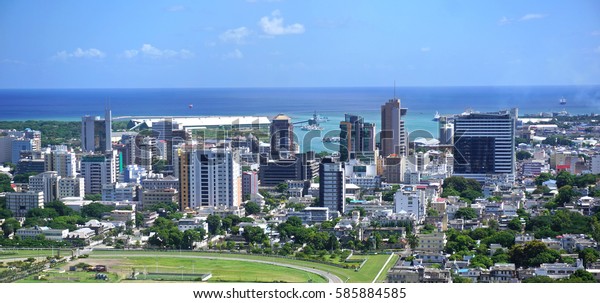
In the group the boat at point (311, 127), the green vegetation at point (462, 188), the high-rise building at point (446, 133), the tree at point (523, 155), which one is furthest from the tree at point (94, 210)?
the boat at point (311, 127)

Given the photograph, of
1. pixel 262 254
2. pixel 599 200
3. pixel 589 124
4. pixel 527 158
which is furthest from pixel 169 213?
pixel 589 124

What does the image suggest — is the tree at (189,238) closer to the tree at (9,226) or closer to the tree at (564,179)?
the tree at (9,226)

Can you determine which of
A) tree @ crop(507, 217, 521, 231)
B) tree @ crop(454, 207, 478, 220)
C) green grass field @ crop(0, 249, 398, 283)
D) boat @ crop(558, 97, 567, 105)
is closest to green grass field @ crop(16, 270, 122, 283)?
green grass field @ crop(0, 249, 398, 283)

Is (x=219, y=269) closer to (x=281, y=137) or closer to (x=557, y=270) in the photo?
(x=557, y=270)

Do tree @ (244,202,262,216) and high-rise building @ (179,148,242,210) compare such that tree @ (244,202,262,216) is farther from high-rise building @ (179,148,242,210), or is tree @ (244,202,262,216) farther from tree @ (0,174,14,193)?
tree @ (0,174,14,193)

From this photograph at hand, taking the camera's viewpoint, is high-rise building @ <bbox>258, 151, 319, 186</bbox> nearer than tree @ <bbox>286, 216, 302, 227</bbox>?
No
